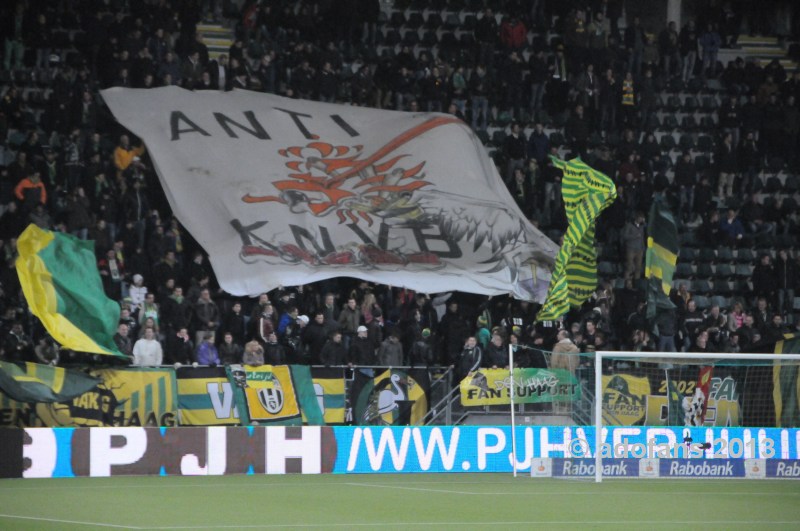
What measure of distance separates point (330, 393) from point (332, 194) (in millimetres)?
5920

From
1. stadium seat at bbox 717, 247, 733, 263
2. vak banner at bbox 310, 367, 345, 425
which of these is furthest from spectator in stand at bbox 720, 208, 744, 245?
vak banner at bbox 310, 367, 345, 425

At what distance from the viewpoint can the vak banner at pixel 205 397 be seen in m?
20.7

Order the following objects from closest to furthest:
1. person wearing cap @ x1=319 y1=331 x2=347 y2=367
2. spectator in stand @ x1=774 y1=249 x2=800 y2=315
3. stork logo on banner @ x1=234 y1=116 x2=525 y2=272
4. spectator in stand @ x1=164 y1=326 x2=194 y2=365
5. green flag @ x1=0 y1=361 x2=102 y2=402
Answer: green flag @ x1=0 y1=361 x2=102 y2=402
spectator in stand @ x1=164 y1=326 x2=194 y2=365
person wearing cap @ x1=319 y1=331 x2=347 y2=367
stork logo on banner @ x1=234 y1=116 x2=525 y2=272
spectator in stand @ x1=774 y1=249 x2=800 y2=315

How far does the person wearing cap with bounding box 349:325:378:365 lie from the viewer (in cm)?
2280

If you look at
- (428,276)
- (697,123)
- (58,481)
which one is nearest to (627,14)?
(697,123)

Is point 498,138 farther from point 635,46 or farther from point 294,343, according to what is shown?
point 294,343

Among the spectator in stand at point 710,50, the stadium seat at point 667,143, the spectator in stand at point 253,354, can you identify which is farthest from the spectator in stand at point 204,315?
the spectator in stand at point 710,50

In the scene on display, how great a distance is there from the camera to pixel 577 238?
77.9 feet

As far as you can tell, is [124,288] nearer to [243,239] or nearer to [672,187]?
[243,239]

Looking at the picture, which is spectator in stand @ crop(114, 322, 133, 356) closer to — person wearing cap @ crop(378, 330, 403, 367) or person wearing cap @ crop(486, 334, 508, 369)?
person wearing cap @ crop(378, 330, 403, 367)

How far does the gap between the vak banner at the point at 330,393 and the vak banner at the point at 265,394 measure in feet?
1.33

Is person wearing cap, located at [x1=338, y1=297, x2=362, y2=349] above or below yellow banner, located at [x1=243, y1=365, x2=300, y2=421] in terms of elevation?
above

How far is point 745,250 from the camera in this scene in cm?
3120

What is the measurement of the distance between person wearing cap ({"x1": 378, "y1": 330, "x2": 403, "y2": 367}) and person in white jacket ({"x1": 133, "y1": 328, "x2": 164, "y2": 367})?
377cm
